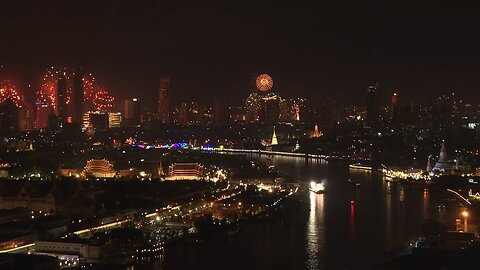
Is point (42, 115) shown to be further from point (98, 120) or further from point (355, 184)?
point (355, 184)

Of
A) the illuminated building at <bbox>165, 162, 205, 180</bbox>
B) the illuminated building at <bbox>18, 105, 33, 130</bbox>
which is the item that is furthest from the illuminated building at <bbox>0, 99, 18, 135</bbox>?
the illuminated building at <bbox>165, 162, 205, 180</bbox>

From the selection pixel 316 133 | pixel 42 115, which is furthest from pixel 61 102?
pixel 316 133

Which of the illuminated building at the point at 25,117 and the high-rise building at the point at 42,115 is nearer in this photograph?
the illuminated building at the point at 25,117

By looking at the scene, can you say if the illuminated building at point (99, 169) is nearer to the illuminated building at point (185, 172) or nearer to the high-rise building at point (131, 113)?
the illuminated building at point (185, 172)

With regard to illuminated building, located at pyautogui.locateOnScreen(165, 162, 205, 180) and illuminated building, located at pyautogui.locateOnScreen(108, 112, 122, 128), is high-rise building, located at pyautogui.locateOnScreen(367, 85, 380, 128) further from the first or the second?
illuminated building, located at pyautogui.locateOnScreen(165, 162, 205, 180)

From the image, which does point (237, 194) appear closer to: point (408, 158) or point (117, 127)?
point (408, 158)

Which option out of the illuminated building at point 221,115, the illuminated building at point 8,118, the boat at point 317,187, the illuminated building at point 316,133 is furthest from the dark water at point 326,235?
the illuminated building at point 221,115

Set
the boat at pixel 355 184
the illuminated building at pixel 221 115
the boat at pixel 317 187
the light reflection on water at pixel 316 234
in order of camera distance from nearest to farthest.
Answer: the light reflection on water at pixel 316 234 < the boat at pixel 317 187 < the boat at pixel 355 184 < the illuminated building at pixel 221 115
